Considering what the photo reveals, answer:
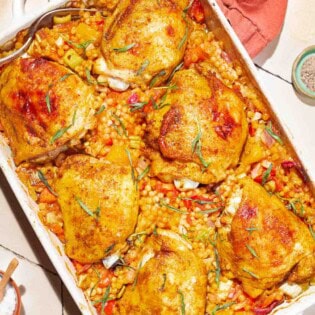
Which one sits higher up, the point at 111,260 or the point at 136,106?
the point at 136,106

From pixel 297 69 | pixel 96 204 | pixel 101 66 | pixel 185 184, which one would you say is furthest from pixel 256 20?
pixel 96 204

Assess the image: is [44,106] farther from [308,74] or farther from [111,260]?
[308,74]

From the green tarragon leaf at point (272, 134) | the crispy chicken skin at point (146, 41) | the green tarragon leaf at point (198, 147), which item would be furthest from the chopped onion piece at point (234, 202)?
the crispy chicken skin at point (146, 41)

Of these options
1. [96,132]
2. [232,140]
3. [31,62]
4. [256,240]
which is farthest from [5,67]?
[256,240]

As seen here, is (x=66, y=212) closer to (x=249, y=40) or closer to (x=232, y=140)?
(x=232, y=140)

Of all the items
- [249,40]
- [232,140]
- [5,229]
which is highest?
[249,40]

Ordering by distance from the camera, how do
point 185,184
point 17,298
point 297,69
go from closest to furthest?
1. point 185,184
2. point 17,298
3. point 297,69
